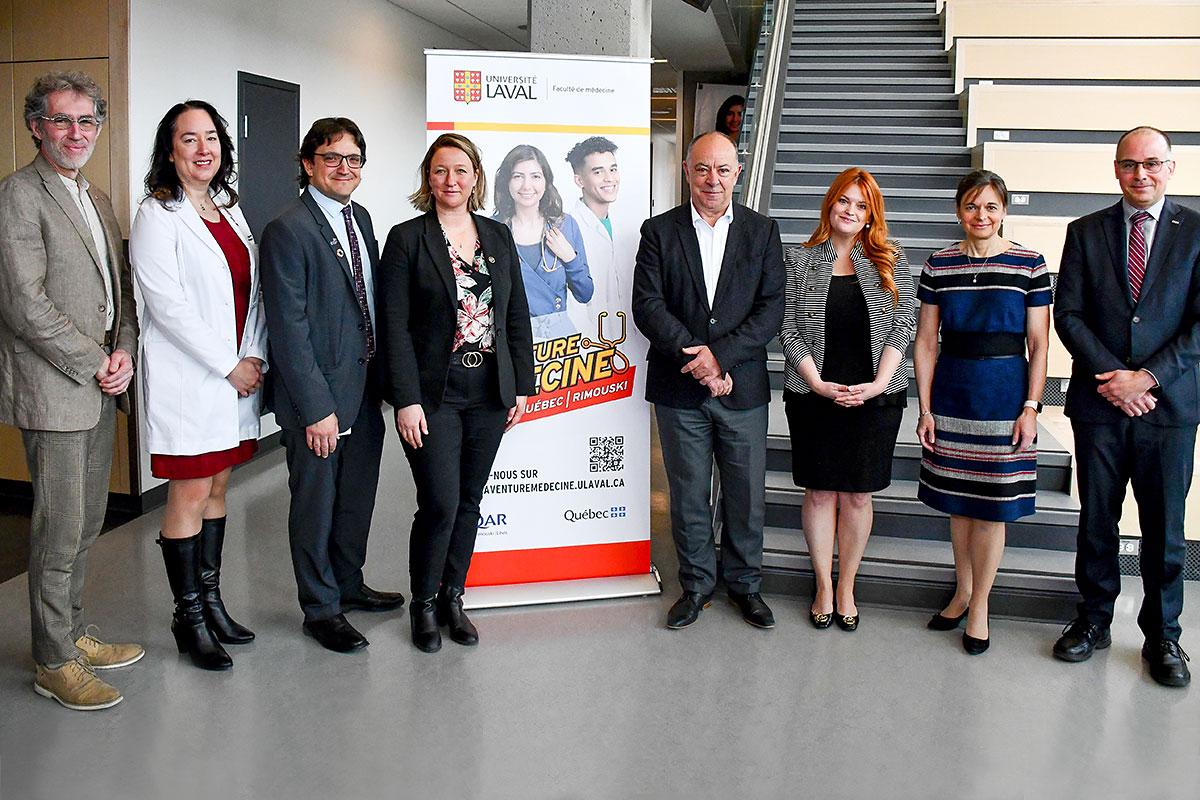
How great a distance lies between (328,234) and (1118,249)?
8.45ft

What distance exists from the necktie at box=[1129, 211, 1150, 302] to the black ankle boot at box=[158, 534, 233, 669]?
3150 millimetres

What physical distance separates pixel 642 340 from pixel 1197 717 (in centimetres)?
223

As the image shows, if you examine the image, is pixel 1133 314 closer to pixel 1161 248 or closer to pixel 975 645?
pixel 1161 248

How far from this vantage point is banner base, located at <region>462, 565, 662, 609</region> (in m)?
4.06

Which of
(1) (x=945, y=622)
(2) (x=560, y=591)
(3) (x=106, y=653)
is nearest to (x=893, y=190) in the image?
(1) (x=945, y=622)

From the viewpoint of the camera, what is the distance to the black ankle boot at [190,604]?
3406 millimetres

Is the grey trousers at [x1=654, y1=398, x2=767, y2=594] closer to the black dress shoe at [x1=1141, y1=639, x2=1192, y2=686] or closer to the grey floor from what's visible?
the grey floor

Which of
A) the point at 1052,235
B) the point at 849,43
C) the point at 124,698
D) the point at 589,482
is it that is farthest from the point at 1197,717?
the point at 849,43

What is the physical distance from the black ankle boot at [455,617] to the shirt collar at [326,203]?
1.37 m

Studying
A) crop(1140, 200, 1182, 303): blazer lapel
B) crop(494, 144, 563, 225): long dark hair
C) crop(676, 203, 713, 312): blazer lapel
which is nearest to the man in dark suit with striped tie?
crop(1140, 200, 1182, 303): blazer lapel

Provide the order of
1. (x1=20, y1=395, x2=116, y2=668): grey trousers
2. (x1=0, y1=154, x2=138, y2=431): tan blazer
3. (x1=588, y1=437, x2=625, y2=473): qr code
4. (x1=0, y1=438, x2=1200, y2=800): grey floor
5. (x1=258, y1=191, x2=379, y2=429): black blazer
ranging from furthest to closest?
(x1=588, y1=437, x2=625, y2=473): qr code → (x1=258, y1=191, x2=379, y2=429): black blazer → (x1=20, y1=395, x2=116, y2=668): grey trousers → (x1=0, y1=154, x2=138, y2=431): tan blazer → (x1=0, y1=438, x2=1200, y2=800): grey floor

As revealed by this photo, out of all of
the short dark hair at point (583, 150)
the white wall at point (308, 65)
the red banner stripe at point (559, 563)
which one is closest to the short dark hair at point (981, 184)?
the short dark hair at point (583, 150)

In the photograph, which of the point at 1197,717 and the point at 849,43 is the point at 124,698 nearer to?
the point at 1197,717

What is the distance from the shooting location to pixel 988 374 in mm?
3502
